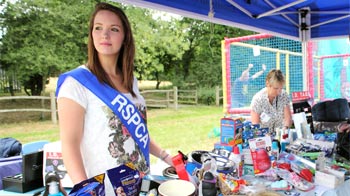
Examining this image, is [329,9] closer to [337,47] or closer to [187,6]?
[187,6]

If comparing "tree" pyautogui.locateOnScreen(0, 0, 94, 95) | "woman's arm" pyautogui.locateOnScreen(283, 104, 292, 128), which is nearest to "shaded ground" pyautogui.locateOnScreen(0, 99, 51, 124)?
"tree" pyautogui.locateOnScreen(0, 0, 94, 95)

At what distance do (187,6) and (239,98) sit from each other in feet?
10.5

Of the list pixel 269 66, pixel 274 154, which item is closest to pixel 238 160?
pixel 274 154

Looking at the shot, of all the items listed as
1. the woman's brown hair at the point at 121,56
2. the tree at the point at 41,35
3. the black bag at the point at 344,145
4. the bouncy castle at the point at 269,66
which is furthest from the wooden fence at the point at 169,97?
the woman's brown hair at the point at 121,56

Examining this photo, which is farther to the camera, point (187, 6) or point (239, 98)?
point (239, 98)

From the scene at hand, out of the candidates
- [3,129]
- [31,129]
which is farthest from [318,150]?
[3,129]

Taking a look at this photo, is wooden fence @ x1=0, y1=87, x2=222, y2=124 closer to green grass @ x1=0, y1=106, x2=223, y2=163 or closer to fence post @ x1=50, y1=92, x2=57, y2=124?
green grass @ x1=0, y1=106, x2=223, y2=163

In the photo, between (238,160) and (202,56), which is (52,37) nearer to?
(202,56)

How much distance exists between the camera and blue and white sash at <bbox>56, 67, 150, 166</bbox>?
3.23 ft

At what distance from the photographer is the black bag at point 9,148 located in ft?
5.63

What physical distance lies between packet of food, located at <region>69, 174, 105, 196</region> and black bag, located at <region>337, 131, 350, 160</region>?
1.36 metres

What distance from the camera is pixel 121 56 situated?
3.67 feet

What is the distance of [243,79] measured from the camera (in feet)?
16.8

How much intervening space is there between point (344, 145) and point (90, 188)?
1.42 meters
